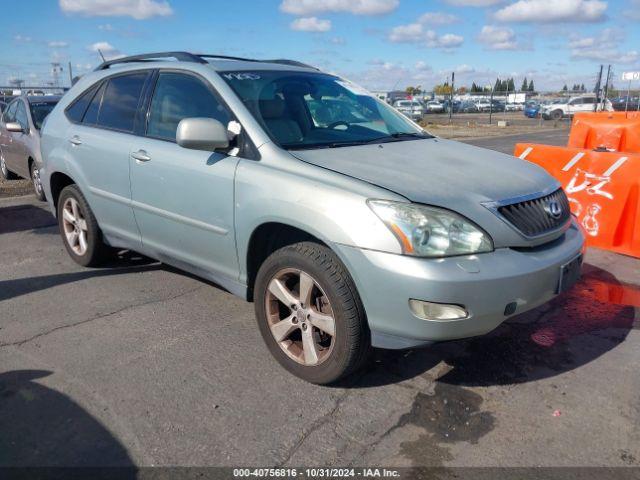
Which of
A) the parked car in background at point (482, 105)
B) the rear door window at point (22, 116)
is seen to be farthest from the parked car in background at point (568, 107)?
the rear door window at point (22, 116)

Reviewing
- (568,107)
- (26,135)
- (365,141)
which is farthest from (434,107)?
(365,141)

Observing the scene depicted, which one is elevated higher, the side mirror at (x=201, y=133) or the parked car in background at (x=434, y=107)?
the side mirror at (x=201, y=133)

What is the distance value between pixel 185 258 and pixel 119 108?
1.47m

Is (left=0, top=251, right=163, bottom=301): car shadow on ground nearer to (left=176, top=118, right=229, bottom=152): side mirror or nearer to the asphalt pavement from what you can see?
the asphalt pavement

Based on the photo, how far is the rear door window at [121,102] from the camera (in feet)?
14.2

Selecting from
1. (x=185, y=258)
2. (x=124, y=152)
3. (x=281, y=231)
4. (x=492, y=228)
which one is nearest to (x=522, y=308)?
(x=492, y=228)

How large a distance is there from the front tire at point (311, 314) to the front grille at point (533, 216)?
0.93 meters

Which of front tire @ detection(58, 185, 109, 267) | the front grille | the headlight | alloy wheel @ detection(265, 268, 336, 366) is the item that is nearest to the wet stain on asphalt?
alloy wheel @ detection(265, 268, 336, 366)

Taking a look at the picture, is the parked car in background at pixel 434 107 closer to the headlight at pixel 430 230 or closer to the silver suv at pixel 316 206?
the silver suv at pixel 316 206

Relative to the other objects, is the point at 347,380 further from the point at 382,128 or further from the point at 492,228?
the point at 382,128

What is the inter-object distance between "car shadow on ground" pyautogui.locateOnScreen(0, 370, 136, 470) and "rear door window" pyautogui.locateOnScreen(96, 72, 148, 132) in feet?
6.92

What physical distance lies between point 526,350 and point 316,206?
1760 mm

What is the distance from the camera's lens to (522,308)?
9.47ft

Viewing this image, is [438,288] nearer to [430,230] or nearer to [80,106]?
[430,230]
